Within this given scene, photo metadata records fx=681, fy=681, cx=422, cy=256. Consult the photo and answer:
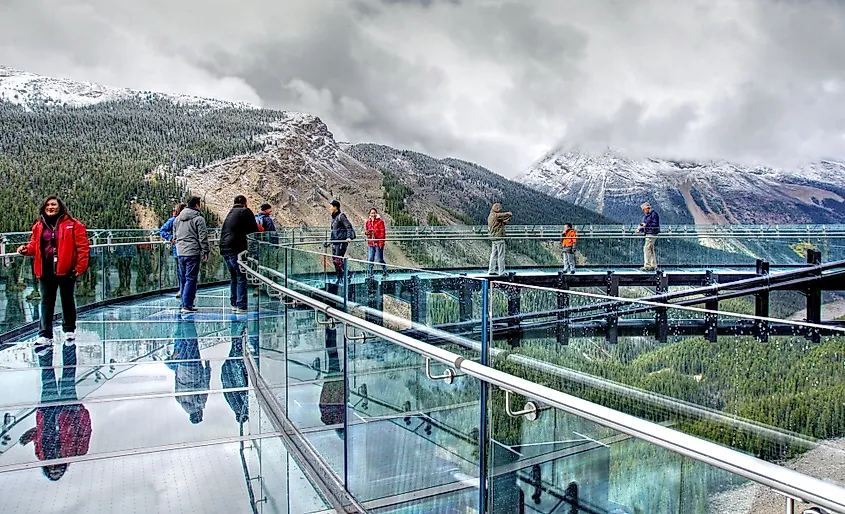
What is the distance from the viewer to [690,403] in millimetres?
1699

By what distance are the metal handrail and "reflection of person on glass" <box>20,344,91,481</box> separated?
2.73 m

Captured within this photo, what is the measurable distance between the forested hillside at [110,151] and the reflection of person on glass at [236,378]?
2566 inches

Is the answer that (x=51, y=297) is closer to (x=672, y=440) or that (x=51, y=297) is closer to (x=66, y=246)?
(x=66, y=246)

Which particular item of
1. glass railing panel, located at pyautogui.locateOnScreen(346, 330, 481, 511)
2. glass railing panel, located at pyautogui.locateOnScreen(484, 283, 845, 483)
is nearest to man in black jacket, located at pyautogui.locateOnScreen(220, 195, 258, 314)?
glass railing panel, located at pyautogui.locateOnScreen(346, 330, 481, 511)

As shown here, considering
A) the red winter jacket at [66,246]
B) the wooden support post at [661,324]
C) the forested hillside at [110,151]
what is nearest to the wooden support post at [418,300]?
the wooden support post at [661,324]

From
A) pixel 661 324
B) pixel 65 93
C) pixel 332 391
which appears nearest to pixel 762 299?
pixel 332 391

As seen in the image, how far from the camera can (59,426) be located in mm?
4660

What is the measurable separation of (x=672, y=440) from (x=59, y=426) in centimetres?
446

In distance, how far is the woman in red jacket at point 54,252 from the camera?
291 inches

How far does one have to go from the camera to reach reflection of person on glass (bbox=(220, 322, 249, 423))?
519 centimetres

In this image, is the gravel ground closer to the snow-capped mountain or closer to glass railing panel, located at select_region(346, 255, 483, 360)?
glass railing panel, located at select_region(346, 255, 483, 360)

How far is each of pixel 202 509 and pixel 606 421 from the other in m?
2.51

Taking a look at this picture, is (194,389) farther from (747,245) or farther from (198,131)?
(198,131)

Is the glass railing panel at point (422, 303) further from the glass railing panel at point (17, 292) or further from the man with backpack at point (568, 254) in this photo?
the man with backpack at point (568, 254)
